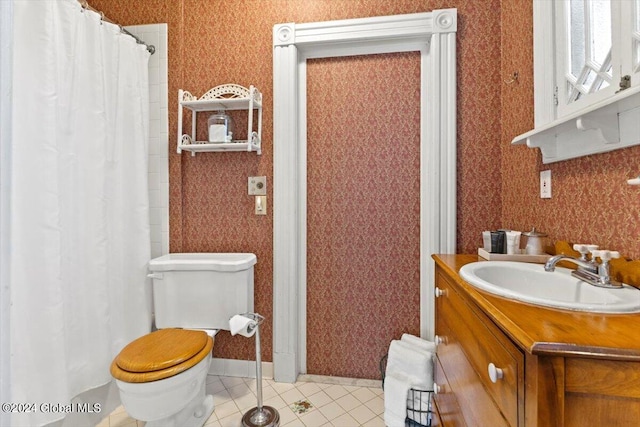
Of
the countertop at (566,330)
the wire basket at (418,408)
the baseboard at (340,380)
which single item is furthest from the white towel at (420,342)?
the countertop at (566,330)

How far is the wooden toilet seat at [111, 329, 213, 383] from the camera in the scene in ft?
3.78

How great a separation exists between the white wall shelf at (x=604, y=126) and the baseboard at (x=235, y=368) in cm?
182

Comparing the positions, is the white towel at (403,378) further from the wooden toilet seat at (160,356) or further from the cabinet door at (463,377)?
the wooden toilet seat at (160,356)

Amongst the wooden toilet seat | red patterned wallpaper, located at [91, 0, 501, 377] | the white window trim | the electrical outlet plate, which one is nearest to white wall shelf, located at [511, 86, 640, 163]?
the white window trim

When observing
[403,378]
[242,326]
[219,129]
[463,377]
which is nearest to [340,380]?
[403,378]

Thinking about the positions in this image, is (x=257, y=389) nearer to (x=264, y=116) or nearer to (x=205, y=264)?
(x=205, y=264)

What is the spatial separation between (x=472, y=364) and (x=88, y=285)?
62.9 inches

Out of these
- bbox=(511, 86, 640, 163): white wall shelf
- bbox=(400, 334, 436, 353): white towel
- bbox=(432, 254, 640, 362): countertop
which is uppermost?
bbox=(511, 86, 640, 163): white wall shelf

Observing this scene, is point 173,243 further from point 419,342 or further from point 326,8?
point 326,8

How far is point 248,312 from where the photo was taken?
5.34ft

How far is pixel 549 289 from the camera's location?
3.10ft

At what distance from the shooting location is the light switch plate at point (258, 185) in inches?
70.9

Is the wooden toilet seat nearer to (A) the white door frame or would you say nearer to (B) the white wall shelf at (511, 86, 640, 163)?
(A) the white door frame

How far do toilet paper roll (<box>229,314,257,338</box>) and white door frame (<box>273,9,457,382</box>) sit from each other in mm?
332
